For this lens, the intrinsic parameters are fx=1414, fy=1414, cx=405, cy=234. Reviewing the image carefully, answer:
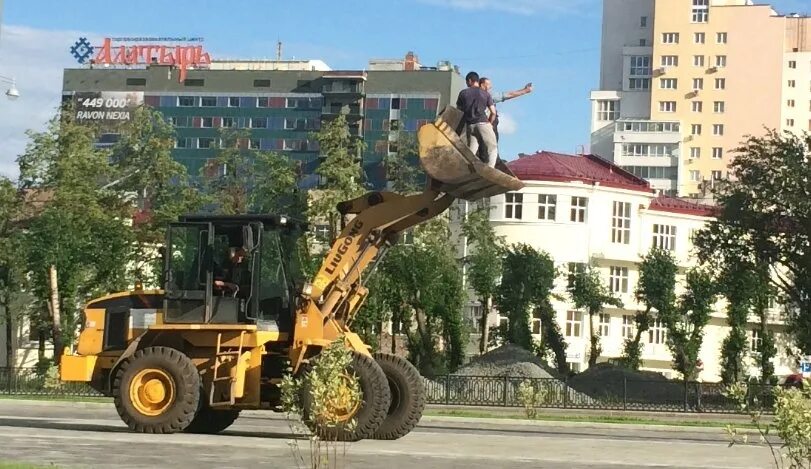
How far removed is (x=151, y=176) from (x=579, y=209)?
994 inches

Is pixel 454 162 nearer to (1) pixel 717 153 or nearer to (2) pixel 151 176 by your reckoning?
(2) pixel 151 176

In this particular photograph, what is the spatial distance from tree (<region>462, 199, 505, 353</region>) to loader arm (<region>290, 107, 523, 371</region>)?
42.9 meters

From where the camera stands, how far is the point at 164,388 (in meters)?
21.5

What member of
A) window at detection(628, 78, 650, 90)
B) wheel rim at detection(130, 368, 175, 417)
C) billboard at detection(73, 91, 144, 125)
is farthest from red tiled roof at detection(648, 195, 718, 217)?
billboard at detection(73, 91, 144, 125)

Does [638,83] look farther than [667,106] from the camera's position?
Yes

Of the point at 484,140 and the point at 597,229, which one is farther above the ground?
the point at 597,229

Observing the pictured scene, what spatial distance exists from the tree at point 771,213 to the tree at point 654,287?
13.5 m

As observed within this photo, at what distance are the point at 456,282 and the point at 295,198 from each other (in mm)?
8195

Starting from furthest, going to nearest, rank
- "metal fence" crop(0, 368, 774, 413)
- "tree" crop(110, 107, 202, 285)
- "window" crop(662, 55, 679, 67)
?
"window" crop(662, 55, 679, 67) → "tree" crop(110, 107, 202, 285) → "metal fence" crop(0, 368, 774, 413)

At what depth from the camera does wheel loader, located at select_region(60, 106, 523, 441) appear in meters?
21.0

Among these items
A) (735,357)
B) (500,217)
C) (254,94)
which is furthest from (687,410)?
(254,94)

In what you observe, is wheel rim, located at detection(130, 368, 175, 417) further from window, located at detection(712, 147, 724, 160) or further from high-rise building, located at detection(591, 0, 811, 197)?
window, located at detection(712, 147, 724, 160)

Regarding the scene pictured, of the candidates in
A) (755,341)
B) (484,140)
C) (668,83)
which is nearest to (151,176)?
(755,341)

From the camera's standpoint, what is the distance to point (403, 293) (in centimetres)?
6269
